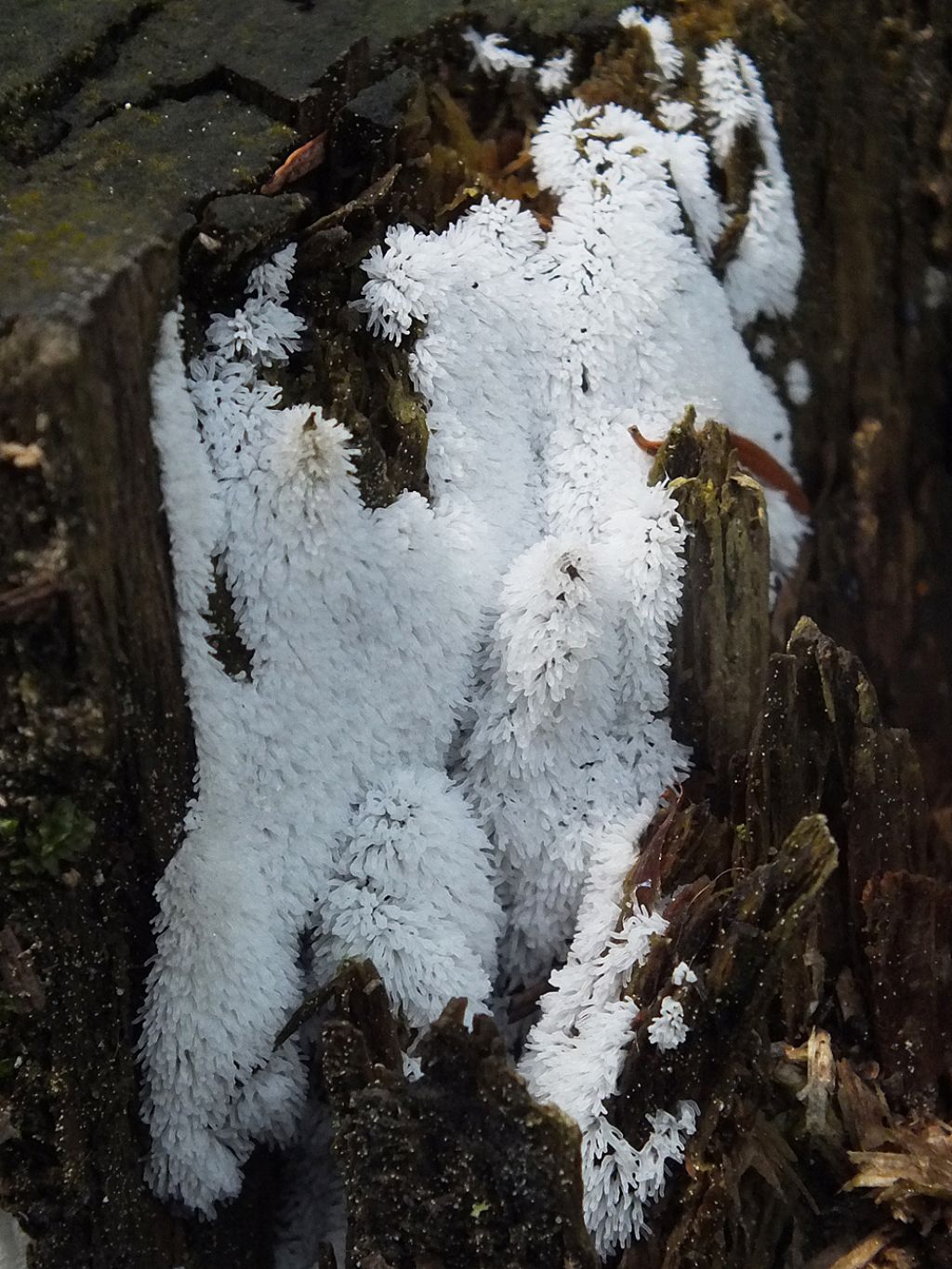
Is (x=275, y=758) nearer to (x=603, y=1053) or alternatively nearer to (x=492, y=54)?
(x=603, y=1053)

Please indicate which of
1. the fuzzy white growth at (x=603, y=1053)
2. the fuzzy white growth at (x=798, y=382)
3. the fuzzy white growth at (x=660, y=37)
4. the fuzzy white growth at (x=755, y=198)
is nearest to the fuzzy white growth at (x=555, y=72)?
the fuzzy white growth at (x=660, y=37)

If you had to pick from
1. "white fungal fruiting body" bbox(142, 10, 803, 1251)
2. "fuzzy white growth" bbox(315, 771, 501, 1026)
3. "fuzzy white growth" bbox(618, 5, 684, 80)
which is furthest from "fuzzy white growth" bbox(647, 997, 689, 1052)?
"fuzzy white growth" bbox(618, 5, 684, 80)

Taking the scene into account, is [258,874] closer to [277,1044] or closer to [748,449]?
[277,1044]

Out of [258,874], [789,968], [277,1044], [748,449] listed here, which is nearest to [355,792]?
[258,874]

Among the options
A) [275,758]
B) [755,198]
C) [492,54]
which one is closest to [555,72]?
[492,54]

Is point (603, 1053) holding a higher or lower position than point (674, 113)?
lower

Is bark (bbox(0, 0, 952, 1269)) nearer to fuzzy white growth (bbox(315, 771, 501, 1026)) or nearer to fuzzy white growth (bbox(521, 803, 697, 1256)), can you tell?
fuzzy white growth (bbox(521, 803, 697, 1256))

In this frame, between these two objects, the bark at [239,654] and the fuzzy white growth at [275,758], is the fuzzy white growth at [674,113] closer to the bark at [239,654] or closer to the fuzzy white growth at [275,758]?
the bark at [239,654]
